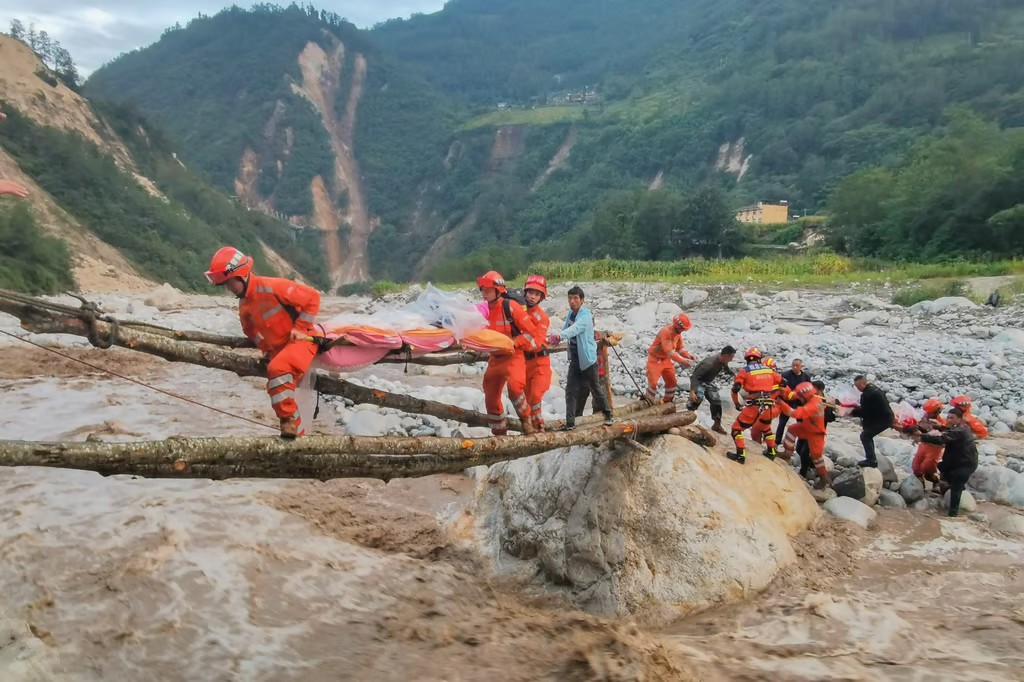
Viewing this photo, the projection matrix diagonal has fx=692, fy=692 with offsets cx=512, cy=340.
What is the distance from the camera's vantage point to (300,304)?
15.0 feet

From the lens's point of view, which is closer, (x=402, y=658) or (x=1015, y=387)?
(x=402, y=658)

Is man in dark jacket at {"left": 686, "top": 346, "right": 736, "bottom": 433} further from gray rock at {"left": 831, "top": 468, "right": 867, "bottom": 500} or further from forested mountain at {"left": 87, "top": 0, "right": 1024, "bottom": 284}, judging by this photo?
forested mountain at {"left": 87, "top": 0, "right": 1024, "bottom": 284}

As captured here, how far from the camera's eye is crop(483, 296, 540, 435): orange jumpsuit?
5758 millimetres

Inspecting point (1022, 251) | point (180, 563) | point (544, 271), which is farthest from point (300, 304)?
point (544, 271)

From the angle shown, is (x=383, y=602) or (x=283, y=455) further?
(x=383, y=602)

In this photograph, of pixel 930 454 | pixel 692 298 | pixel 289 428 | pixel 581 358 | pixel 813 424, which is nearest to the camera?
pixel 289 428

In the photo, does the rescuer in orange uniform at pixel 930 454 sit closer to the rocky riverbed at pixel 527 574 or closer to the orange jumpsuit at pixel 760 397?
the rocky riverbed at pixel 527 574

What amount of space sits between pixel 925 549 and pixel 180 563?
6.78 metres

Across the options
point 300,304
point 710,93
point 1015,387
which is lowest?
point 1015,387

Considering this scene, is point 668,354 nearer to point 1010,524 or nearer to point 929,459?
point 929,459

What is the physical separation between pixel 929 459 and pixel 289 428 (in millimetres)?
7399

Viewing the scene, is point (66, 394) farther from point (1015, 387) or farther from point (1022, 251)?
point (1022, 251)

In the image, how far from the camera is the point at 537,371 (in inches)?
238

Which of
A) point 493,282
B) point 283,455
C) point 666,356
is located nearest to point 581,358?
point 493,282
